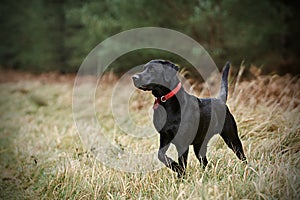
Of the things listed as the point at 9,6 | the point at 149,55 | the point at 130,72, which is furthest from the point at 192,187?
the point at 9,6

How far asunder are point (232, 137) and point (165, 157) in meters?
0.74

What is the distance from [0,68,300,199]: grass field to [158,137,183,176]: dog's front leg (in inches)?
3.9


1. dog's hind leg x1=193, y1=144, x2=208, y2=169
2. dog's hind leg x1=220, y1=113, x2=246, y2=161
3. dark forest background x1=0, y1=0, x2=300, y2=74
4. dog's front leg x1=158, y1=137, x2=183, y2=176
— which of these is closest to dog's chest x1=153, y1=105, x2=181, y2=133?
dog's front leg x1=158, y1=137, x2=183, y2=176

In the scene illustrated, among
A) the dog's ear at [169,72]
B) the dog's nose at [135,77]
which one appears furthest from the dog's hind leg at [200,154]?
the dog's nose at [135,77]

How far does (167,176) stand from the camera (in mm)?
3361

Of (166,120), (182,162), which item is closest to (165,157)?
(182,162)

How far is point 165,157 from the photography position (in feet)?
10.3

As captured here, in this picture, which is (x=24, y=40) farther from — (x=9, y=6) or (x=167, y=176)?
(x=167, y=176)

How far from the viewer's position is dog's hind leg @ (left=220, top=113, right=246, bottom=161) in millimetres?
3383

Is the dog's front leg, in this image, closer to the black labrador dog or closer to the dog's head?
the black labrador dog

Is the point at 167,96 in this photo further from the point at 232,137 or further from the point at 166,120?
the point at 232,137

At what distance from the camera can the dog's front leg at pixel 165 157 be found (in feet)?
10.2

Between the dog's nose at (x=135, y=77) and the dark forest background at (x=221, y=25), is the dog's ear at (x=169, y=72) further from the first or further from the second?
the dark forest background at (x=221, y=25)

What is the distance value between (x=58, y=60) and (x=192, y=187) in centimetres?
1509
